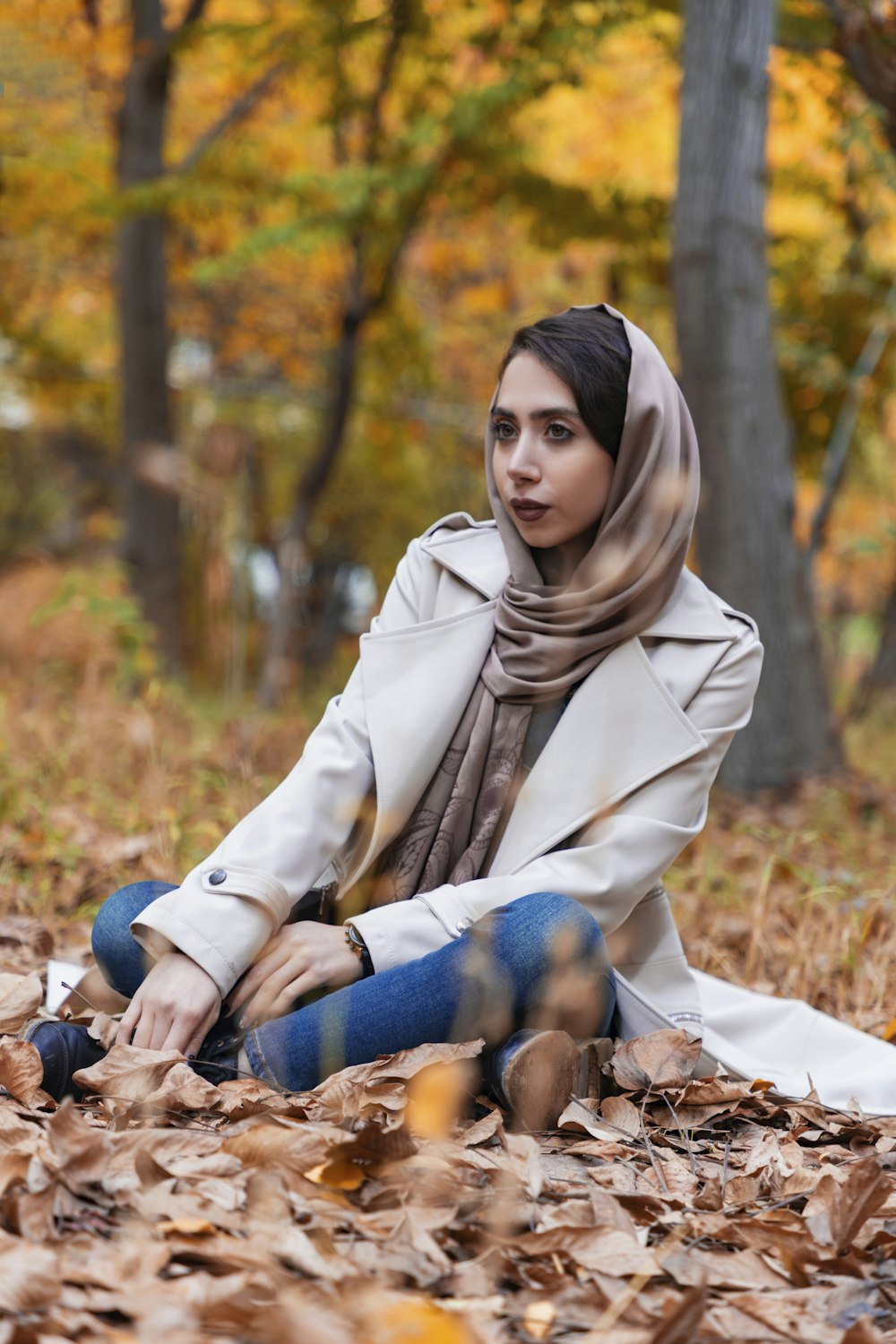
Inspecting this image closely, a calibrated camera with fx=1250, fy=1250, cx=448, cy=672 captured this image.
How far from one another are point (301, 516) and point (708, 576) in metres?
4.33

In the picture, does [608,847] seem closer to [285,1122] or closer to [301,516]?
[285,1122]

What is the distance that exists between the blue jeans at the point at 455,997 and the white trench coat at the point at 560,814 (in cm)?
11

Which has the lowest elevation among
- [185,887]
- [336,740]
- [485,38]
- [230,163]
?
[185,887]

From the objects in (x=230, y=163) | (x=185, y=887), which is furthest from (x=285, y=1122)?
(x=230, y=163)

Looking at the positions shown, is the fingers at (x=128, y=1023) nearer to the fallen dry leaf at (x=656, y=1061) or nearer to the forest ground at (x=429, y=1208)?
the forest ground at (x=429, y=1208)

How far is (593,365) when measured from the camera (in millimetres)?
2215

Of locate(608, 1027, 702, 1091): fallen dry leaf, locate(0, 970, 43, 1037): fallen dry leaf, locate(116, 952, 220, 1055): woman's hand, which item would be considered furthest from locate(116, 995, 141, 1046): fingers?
locate(608, 1027, 702, 1091): fallen dry leaf

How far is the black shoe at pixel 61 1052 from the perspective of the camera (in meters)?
1.88

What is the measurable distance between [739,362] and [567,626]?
3.56 meters

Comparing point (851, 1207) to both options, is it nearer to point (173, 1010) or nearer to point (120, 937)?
point (173, 1010)

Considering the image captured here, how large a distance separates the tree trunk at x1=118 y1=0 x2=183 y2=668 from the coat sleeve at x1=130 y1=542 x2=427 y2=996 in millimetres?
6590

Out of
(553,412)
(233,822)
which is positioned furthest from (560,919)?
(233,822)

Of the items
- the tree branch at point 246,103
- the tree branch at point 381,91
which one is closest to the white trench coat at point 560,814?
the tree branch at point 381,91

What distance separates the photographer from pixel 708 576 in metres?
5.53
